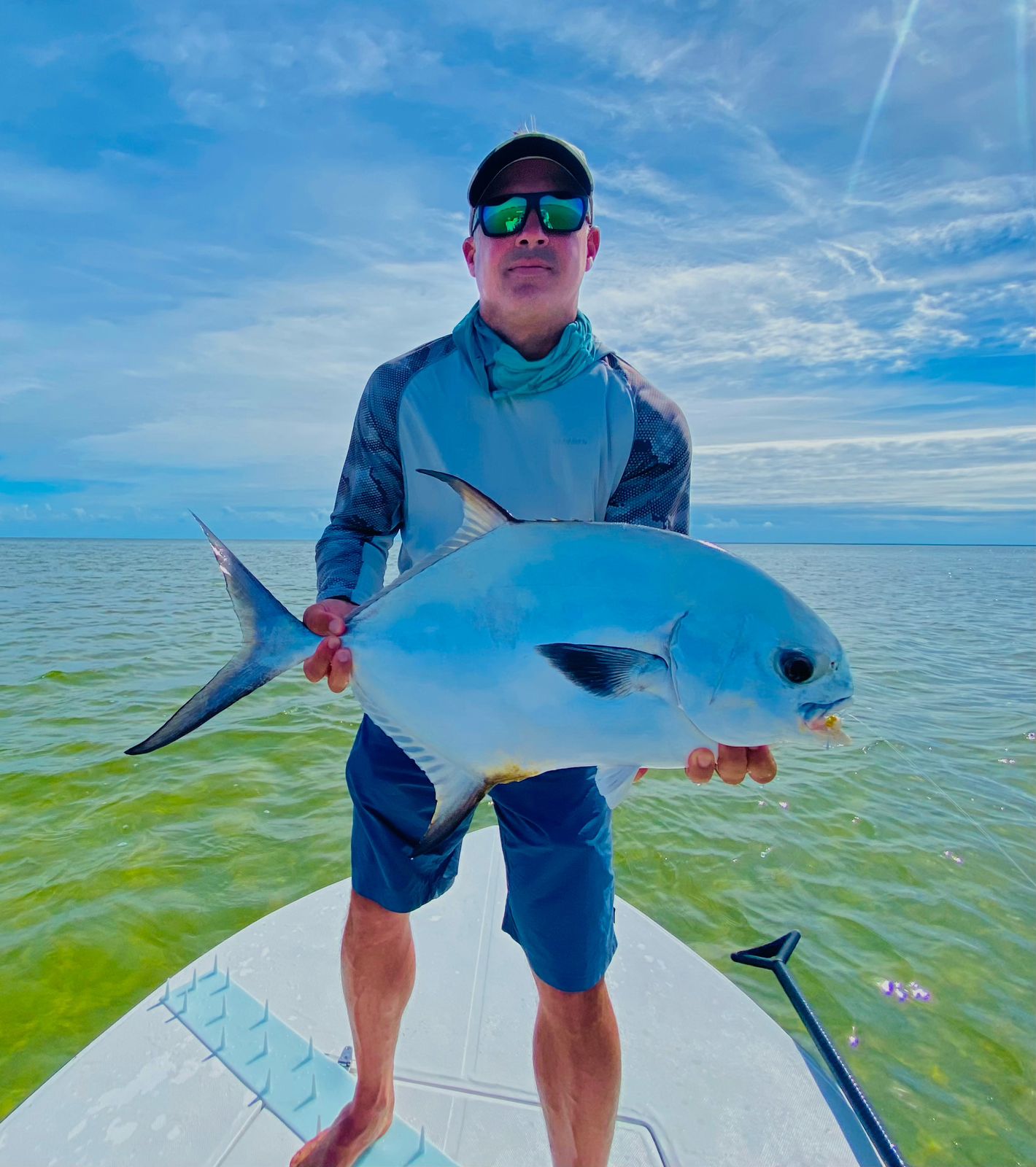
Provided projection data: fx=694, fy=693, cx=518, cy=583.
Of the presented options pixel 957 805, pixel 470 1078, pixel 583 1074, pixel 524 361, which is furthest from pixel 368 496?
pixel 957 805

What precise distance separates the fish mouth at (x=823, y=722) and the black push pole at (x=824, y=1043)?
1682mm

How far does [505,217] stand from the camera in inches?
73.4

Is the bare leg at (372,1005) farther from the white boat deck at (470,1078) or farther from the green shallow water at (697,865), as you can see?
the green shallow water at (697,865)

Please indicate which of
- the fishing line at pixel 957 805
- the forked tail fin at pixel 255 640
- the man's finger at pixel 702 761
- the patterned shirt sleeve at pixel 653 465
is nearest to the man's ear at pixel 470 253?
the patterned shirt sleeve at pixel 653 465

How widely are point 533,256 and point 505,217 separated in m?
0.14

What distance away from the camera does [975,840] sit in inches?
194

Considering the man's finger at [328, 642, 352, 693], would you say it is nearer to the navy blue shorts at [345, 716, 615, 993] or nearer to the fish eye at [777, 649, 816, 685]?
the navy blue shorts at [345, 716, 615, 993]

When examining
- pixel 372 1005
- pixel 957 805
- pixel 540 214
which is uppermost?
pixel 540 214

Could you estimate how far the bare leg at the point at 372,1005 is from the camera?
6.77 feet

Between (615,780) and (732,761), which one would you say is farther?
(615,780)

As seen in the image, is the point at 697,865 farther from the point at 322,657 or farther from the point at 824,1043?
the point at 322,657

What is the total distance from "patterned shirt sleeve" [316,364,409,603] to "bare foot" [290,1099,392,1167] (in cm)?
155

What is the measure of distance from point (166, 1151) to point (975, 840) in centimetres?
517

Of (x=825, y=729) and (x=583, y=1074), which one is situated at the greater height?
(x=825, y=729)
